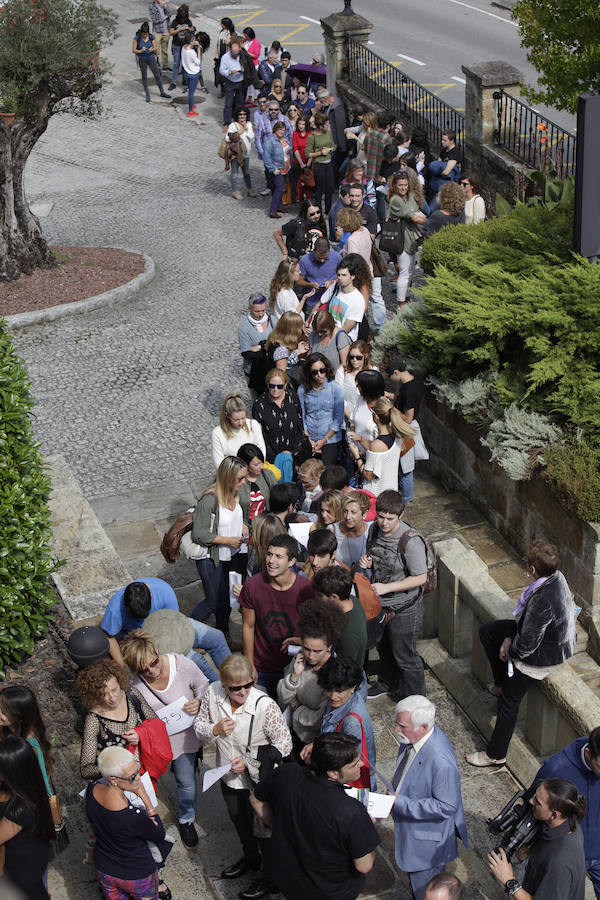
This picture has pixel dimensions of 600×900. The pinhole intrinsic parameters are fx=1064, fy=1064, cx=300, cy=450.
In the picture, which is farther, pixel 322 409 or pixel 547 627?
pixel 322 409

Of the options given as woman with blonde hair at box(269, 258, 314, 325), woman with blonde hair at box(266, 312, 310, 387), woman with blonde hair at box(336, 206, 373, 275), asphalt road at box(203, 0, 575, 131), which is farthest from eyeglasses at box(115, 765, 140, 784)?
asphalt road at box(203, 0, 575, 131)

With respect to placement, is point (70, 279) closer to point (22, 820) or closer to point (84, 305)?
point (84, 305)

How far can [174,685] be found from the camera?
6160mm

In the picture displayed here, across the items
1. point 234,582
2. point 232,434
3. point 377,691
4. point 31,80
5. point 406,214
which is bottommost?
point 377,691

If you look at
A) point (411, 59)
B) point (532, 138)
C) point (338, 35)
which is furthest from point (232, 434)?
point (411, 59)

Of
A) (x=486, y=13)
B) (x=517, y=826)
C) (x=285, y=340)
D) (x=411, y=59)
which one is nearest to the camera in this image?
(x=517, y=826)

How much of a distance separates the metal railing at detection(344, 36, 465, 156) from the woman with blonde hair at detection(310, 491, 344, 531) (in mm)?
11238

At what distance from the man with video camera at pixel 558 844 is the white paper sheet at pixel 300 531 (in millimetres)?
Answer: 3168

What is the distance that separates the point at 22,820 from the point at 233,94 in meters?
18.8

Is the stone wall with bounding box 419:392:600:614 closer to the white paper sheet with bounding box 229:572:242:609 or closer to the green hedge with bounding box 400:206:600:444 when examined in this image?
the green hedge with bounding box 400:206:600:444

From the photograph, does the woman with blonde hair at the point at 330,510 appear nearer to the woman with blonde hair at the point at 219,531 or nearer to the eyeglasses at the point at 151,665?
the woman with blonde hair at the point at 219,531

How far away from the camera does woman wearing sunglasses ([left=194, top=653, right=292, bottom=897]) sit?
5.66m

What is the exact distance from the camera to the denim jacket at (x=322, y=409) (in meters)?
9.40

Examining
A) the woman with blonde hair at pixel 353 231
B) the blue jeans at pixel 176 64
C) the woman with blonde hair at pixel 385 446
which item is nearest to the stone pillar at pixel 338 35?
the blue jeans at pixel 176 64
